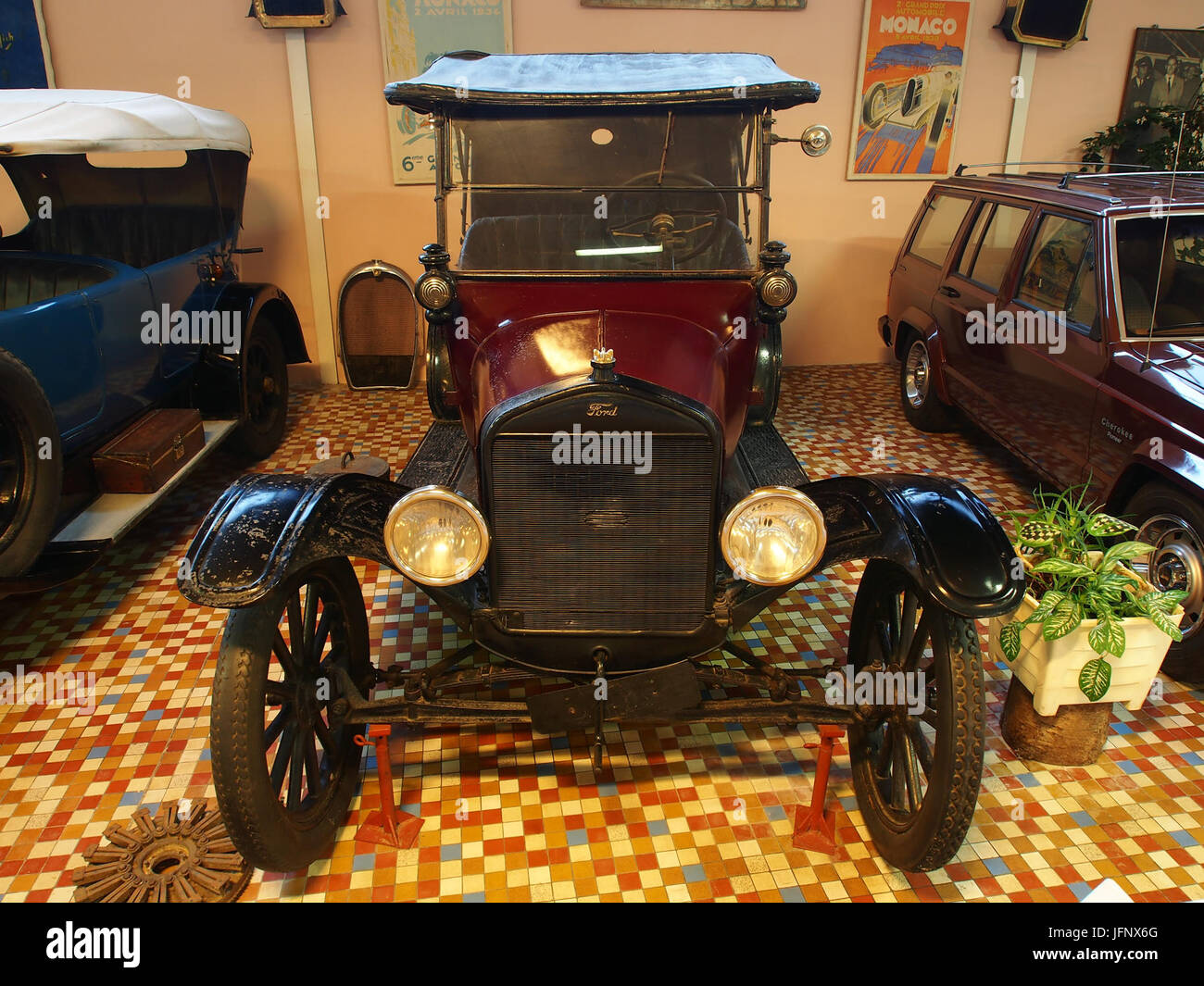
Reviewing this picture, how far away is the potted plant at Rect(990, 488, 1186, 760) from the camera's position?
254cm

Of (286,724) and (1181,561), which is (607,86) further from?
(1181,561)

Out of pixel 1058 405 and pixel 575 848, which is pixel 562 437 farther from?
pixel 1058 405

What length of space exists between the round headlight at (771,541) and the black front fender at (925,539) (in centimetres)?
8

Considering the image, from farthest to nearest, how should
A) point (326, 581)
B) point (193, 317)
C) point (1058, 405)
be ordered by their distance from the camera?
point (193, 317) < point (1058, 405) < point (326, 581)

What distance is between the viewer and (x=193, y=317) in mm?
4676

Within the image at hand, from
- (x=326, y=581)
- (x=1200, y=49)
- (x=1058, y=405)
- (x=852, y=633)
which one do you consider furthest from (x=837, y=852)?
(x=1200, y=49)

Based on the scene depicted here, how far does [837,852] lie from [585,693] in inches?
34.2

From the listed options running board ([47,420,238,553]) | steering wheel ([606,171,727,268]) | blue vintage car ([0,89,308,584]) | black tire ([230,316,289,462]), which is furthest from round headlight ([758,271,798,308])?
black tire ([230,316,289,462])

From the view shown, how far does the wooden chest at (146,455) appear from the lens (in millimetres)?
3725

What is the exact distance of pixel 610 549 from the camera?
231 cm

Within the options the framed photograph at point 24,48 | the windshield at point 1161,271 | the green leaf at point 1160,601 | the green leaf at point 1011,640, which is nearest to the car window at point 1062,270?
Result: the windshield at point 1161,271

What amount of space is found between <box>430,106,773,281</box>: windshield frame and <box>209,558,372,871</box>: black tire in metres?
1.20

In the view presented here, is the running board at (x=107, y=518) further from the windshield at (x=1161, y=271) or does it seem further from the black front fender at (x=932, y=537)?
the windshield at (x=1161, y=271)

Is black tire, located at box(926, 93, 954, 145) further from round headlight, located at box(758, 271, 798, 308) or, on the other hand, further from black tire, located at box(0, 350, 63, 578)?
black tire, located at box(0, 350, 63, 578)
